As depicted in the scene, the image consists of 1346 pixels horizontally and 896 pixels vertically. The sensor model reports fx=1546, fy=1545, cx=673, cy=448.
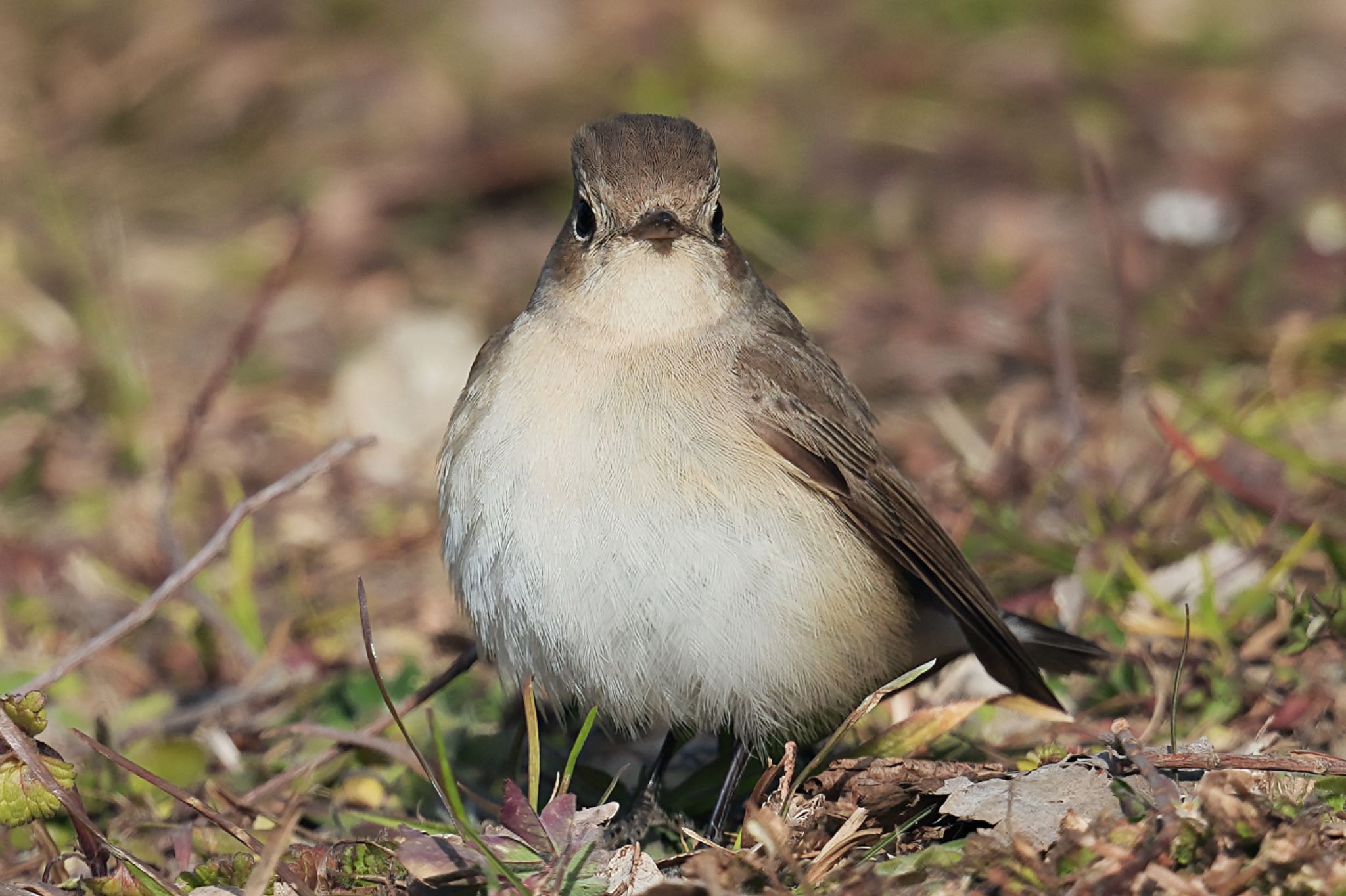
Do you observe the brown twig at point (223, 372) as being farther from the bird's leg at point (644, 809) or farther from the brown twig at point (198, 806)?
the bird's leg at point (644, 809)

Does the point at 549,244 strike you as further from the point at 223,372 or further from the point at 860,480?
the point at 860,480

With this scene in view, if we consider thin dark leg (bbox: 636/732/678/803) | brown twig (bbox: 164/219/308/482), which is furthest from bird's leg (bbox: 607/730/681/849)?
brown twig (bbox: 164/219/308/482)

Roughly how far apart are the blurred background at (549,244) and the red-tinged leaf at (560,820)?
49.8 inches

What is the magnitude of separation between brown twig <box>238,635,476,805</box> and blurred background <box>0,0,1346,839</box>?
0.66ft

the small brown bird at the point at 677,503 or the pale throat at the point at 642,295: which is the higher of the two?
the pale throat at the point at 642,295

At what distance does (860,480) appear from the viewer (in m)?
4.68

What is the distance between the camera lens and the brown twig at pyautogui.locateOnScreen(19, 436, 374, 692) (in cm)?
425

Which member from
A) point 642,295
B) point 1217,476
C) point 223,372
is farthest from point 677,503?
point 1217,476

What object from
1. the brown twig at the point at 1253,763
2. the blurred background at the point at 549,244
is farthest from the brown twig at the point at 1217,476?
the brown twig at the point at 1253,763

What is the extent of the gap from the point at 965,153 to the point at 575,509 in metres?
6.41

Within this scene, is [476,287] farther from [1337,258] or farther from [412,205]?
[1337,258]

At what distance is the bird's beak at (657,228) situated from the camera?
4367mm

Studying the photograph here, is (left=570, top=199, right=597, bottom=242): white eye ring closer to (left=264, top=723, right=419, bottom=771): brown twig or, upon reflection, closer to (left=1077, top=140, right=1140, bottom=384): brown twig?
(left=264, top=723, right=419, bottom=771): brown twig

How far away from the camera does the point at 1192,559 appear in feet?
17.8
